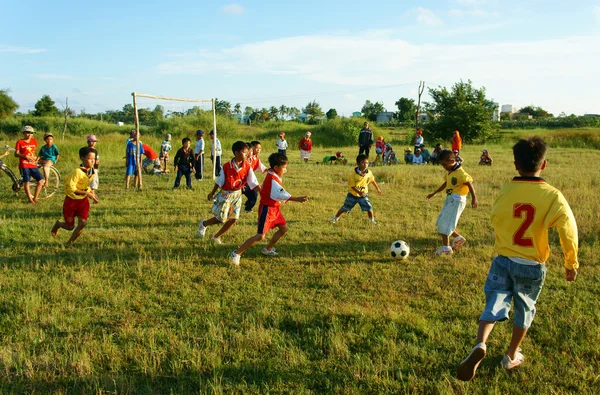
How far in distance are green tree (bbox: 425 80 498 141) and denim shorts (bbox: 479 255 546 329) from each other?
35648mm

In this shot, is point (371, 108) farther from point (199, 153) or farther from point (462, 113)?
point (199, 153)

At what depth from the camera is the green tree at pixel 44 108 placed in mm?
60688

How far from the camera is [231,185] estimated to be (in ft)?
24.2

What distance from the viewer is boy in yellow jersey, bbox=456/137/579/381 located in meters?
3.41

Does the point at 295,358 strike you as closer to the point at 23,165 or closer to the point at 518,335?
the point at 518,335

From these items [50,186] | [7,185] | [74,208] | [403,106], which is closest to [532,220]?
[74,208]

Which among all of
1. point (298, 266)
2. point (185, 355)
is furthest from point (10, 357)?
point (298, 266)

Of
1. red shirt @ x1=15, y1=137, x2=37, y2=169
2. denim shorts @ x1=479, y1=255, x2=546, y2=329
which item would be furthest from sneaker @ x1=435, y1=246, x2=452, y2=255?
red shirt @ x1=15, y1=137, x2=37, y2=169

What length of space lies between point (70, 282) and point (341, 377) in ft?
12.6

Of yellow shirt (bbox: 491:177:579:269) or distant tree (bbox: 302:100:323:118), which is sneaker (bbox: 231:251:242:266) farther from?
→ distant tree (bbox: 302:100:323:118)

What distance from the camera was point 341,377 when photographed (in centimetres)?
363

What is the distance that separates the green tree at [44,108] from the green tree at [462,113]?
165 feet

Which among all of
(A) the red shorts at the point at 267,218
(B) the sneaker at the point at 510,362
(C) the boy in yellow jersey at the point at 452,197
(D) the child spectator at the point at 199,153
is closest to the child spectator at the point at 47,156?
(D) the child spectator at the point at 199,153

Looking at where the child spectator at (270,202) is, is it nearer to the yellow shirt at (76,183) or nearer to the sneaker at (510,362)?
the yellow shirt at (76,183)
